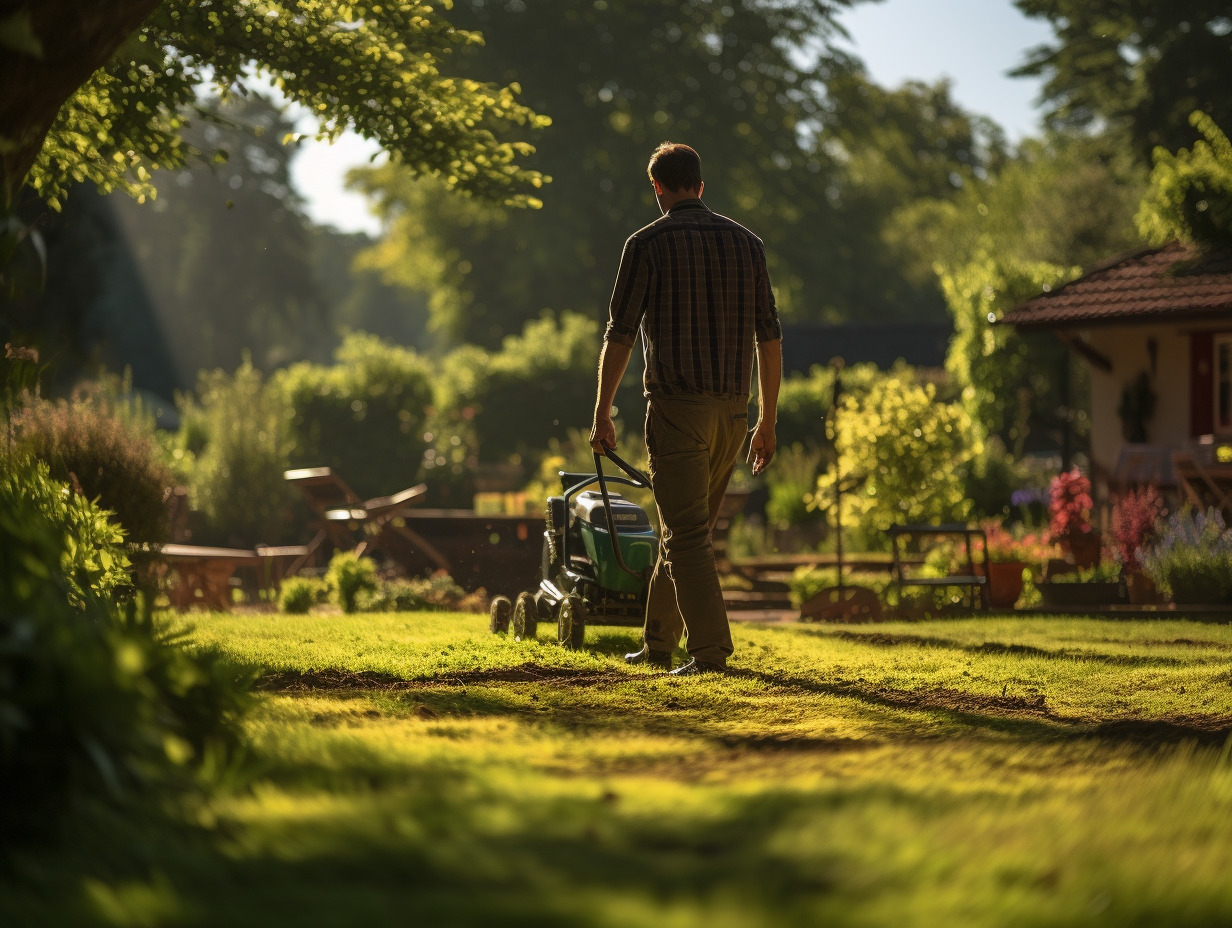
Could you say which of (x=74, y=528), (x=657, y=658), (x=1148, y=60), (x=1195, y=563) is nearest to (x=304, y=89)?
(x=74, y=528)

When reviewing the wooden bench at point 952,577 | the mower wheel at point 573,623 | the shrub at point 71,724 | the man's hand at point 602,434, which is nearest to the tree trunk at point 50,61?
the shrub at point 71,724

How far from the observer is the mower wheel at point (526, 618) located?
9.26 m

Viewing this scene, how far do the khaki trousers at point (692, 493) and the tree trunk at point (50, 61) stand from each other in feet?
10.2

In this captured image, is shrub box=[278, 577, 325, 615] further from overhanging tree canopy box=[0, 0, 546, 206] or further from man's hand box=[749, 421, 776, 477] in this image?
man's hand box=[749, 421, 776, 477]

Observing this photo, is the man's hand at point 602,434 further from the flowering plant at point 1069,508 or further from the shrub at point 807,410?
the shrub at point 807,410

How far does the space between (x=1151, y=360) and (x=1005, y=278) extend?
30.6ft

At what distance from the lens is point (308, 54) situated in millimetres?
9133

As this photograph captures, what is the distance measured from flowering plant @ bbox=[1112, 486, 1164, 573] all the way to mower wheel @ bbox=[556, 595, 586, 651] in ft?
21.7

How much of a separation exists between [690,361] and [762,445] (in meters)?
0.67

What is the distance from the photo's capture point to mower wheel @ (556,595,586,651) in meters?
8.65

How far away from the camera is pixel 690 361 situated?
708 centimetres

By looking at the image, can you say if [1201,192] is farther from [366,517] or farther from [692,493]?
[692,493]

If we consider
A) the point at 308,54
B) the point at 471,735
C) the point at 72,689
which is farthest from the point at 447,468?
the point at 72,689

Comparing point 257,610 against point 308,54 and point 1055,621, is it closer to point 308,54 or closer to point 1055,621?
point 308,54
